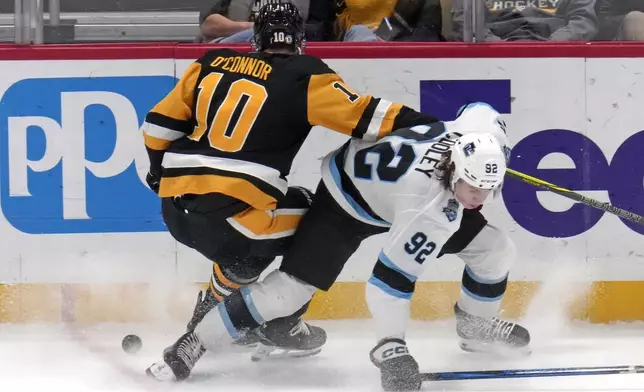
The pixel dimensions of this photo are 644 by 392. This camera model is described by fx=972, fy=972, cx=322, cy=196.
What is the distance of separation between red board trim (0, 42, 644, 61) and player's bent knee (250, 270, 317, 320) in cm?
100

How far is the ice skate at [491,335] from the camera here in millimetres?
3059

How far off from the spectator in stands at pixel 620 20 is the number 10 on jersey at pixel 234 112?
1439 millimetres

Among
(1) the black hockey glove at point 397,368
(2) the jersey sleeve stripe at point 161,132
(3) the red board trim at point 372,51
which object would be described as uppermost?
(3) the red board trim at point 372,51

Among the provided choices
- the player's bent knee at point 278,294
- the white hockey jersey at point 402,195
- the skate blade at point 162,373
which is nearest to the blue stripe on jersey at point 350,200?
the white hockey jersey at point 402,195

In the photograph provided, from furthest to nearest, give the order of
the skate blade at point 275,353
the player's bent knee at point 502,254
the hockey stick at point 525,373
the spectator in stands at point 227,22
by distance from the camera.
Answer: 1. the spectator in stands at point 227,22
2. the skate blade at point 275,353
3. the player's bent knee at point 502,254
4. the hockey stick at point 525,373

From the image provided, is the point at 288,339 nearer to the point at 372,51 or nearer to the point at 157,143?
the point at 157,143

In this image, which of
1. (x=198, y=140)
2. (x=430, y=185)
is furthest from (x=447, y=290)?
(x=198, y=140)

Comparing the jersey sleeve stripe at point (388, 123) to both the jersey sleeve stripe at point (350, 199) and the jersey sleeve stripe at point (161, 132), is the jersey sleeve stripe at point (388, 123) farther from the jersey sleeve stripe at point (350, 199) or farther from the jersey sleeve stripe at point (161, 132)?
the jersey sleeve stripe at point (161, 132)

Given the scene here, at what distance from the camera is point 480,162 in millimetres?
2566

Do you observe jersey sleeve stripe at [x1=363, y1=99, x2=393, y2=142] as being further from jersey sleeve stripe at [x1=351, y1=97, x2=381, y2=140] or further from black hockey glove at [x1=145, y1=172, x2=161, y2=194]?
black hockey glove at [x1=145, y1=172, x2=161, y2=194]

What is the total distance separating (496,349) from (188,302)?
113 cm

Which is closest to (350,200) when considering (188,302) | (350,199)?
(350,199)

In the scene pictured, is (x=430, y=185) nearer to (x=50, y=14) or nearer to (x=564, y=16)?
(x=564, y=16)

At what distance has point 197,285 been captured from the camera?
11.6 feet
